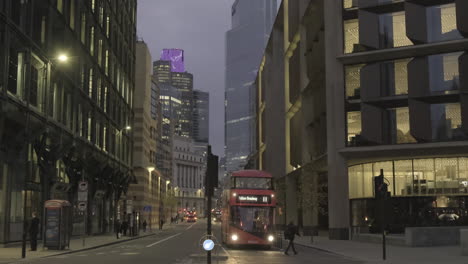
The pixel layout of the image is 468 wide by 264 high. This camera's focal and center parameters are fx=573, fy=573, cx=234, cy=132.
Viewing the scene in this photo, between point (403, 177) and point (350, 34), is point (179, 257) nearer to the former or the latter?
Answer: point (403, 177)

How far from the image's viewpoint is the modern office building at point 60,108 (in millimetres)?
33219

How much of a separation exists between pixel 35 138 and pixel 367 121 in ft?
88.1

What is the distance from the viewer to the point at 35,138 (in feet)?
120

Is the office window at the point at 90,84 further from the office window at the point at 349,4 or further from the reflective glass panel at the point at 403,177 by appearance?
the reflective glass panel at the point at 403,177

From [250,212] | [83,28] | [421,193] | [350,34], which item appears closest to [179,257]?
[250,212]

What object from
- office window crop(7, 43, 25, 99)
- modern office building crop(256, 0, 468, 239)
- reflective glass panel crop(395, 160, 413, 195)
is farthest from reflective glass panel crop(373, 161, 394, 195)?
office window crop(7, 43, 25, 99)

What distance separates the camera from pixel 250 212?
32.9m

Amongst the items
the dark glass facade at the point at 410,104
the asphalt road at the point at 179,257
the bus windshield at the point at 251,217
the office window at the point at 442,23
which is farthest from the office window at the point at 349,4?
the asphalt road at the point at 179,257

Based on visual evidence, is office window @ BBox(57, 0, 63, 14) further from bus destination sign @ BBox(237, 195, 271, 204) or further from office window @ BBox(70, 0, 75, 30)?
bus destination sign @ BBox(237, 195, 271, 204)

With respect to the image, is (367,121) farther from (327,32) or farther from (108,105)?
(108,105)

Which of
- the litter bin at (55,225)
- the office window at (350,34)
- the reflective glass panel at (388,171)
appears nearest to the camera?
the litter bin at (55,225)

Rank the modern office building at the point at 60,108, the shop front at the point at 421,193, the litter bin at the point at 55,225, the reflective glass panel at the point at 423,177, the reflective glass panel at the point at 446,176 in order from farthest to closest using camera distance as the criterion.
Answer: the reflective glass panel at the point at 423,177
the reflective glass panel at the point at 446,176
the shop front at the point at 421,193
the modern office building at the point at 60,108
the litter bin at the point at 55,225

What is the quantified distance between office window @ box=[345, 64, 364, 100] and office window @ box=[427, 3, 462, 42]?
6.47m

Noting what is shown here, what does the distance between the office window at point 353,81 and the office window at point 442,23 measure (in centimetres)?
647
